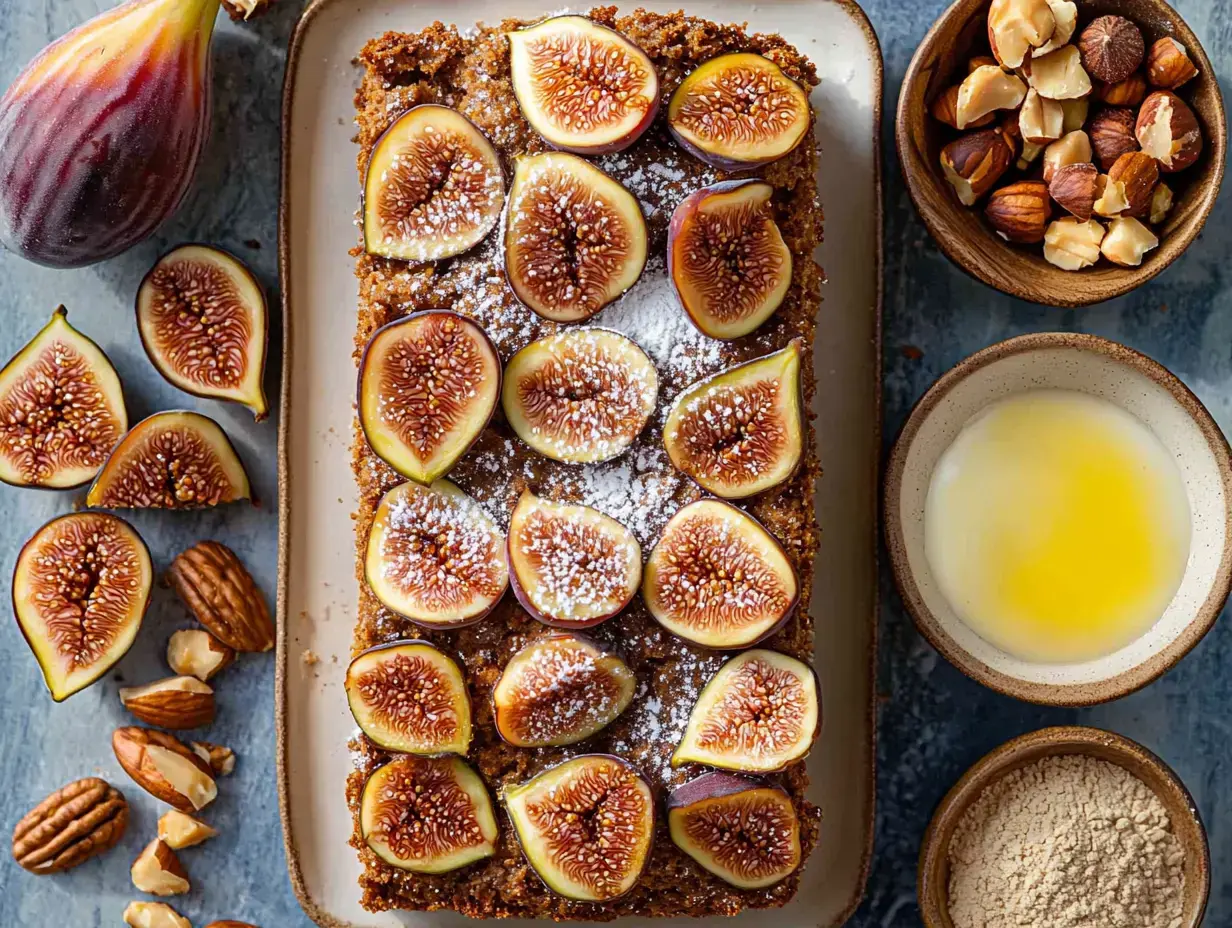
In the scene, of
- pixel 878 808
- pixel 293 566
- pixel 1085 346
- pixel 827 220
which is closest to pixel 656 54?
pixel 827 220

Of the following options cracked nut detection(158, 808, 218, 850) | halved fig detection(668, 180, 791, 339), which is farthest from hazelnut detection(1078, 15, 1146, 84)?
cracked nut detection(158, 808, 218, 850)

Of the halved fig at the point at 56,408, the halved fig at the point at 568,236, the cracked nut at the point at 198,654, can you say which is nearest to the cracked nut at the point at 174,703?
the cracked nut at the point at 198,654

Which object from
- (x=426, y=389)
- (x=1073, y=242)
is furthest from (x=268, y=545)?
(x=1073, y=242)

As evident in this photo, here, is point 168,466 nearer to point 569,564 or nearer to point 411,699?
point 411,699

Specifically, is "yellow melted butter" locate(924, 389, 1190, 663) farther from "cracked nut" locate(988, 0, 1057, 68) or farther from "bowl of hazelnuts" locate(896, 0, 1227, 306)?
"cracked nut" locate(988, 0, 1057, 68)

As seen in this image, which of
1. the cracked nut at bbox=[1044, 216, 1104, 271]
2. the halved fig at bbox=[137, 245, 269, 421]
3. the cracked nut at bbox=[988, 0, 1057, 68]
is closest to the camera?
the cracked nut at bbox=[988, 0, 1057, 68]

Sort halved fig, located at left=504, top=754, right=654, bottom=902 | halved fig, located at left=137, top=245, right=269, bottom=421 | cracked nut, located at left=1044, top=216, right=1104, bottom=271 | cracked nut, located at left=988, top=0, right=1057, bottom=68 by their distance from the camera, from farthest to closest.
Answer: halved fig, located at left=137, top=245, right=269, bottom=421, cracked nut, located at left=1044, top=216, right=1104, bottom=271, cracked nut, located at left=988, top=0, right=1057, bottom=68, halved fig, located at left=504, top=754, right=654, bottom=902
